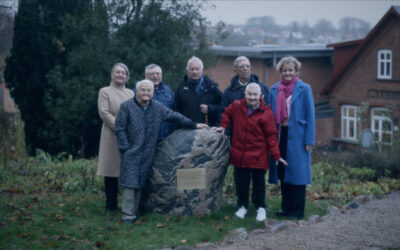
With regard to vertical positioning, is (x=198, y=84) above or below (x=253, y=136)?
above

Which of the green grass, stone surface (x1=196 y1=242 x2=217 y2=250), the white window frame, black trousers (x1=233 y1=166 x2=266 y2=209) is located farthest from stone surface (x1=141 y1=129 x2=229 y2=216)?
the white window frame

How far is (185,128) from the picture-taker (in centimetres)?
625

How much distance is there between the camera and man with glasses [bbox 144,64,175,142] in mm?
6320

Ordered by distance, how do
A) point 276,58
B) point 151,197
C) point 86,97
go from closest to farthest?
point 151,197, point 86,97, point 276,58

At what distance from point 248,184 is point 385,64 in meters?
20.7

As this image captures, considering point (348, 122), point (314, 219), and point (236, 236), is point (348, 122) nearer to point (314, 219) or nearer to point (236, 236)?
point (314, 219)

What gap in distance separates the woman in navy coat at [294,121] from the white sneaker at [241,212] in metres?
0.71

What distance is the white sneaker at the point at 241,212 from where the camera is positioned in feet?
20.0

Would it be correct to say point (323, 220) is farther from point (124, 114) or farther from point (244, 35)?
point (244, 35)

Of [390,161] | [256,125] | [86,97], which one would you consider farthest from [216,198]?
[86,97]

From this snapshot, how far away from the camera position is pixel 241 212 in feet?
20.1

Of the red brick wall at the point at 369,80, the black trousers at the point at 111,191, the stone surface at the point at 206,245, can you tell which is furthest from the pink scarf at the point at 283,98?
the red brick wall at the point at 369,80

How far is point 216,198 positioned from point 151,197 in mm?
948

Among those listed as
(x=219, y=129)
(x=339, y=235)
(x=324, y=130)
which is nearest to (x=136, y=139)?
(x=219, y=129)
